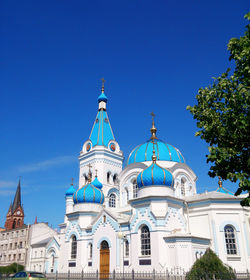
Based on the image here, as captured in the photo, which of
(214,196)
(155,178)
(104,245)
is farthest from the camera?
(214,196)

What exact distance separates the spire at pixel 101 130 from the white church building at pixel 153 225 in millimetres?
5973

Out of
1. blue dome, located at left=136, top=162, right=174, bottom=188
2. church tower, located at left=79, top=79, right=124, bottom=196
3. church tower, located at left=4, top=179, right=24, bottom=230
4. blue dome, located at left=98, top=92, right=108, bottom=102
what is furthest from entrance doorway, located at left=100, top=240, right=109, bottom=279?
church tower, located at left=4, top=179, right=24, bottom=230

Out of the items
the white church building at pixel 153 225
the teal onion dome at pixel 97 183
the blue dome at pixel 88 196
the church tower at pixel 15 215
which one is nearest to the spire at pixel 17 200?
the church tower at pixel 15 215

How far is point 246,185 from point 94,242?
15295 mm

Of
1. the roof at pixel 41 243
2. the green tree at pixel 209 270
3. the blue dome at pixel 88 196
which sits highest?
the blue dome at pixel 88 196

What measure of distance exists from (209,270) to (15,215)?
54527 mm

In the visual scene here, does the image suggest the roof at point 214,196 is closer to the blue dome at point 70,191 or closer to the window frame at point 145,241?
the window frame at point 145,241

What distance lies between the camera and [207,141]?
38.1 feet

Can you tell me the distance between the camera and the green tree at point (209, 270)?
12.9m

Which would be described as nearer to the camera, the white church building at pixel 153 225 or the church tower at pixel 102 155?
the white church building at pixel 153 225

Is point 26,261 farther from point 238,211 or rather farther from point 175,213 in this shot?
point 238,211

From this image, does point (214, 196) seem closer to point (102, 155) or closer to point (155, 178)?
point (155, 178)

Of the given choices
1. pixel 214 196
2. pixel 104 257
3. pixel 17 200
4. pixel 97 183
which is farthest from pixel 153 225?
pixel 17 200

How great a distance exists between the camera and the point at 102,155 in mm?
32344
